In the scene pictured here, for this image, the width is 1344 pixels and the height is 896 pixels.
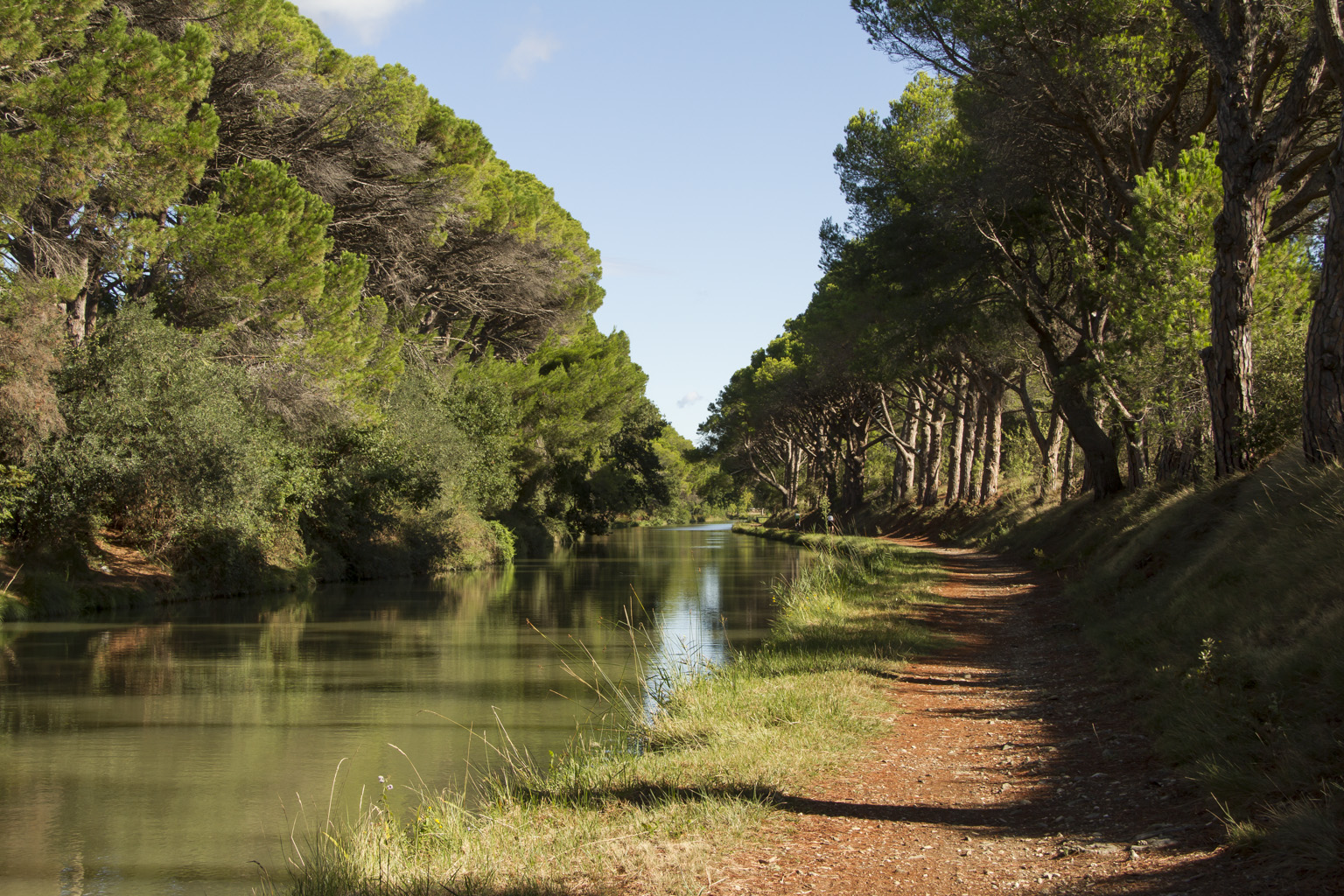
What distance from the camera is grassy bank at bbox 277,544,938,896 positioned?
16.6 ft

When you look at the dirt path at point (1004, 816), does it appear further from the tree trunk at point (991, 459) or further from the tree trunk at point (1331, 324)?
the tree trunk at point (991, 459)

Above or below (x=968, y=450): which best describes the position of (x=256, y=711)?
below

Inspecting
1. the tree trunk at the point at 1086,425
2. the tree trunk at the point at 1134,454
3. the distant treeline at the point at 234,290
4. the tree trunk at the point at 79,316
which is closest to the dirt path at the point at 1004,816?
the tree trunk at the point at 1134,454

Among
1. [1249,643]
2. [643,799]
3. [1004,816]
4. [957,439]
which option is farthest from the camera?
[957,439]

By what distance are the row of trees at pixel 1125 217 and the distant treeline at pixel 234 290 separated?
486 inches

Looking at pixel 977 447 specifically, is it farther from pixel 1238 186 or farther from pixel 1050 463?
pixel 1238 186

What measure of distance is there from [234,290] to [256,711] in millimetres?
12846

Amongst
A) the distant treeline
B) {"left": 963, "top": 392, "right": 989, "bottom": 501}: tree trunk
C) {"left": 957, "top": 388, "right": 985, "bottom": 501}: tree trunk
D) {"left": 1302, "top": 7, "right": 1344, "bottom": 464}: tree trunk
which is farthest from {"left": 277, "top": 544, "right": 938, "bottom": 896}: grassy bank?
{"left": 957, "top": 388, "right": 985, "bottom": 501}: tree trunk

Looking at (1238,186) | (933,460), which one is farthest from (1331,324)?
(933,460)

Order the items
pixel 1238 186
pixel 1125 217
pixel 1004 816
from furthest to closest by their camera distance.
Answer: pixel 1125 217, pixel 1238 186, pixel 1004 816

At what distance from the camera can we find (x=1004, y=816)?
5875mm

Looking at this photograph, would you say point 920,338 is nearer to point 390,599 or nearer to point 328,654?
point 390,599

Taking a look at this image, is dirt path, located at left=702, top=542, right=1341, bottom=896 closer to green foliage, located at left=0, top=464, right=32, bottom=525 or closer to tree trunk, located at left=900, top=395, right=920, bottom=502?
green foliage, located at left=0, top=464, right=32, bottom=525

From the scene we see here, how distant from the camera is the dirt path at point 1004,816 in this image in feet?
15.7
